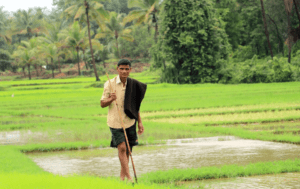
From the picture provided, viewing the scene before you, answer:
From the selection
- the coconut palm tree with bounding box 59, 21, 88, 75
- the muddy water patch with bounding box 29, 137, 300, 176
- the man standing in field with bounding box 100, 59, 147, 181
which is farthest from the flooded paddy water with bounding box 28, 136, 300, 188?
the coconut palm tree with bounding box 59, 21, 88, 75

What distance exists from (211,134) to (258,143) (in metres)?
1.51

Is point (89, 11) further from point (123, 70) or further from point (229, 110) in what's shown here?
point (123, 70)

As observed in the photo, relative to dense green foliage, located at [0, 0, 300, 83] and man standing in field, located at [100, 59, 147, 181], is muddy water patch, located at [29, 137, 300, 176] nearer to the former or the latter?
man standing in field, located at [100, 59, 147, 181]

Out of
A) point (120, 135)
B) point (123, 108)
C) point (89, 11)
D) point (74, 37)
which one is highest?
point (89, 11)

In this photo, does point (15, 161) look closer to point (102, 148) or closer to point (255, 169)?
point (102, 148)

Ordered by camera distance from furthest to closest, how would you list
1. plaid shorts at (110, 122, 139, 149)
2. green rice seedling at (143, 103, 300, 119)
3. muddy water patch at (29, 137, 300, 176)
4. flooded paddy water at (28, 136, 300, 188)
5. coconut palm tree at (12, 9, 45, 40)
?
coconut palm tree at (12, 9, 45, 40) → green rice seedling at (143, 103, 300, 119) → muddy water patch at (29, 137, 300, 176) → flooded paddy water at (28, 136, 300, 188) → plaid shorts at (110, 122, 139, 149)

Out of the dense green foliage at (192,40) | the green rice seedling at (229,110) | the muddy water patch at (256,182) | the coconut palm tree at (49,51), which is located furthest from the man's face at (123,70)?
the coconut palm tree at (49,51)

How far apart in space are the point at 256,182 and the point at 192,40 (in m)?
24.3

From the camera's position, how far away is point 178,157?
22.2 ft

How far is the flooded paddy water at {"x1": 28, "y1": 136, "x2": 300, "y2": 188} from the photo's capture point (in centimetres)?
597

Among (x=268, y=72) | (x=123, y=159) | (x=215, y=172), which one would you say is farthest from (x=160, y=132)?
(x=268, y=72)

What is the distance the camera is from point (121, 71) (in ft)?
15.0

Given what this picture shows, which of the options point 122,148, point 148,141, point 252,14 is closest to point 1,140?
point 148,141

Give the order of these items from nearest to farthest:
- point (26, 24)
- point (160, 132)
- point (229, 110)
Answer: point (160, 132), point (229, 110), point (26, 24)
